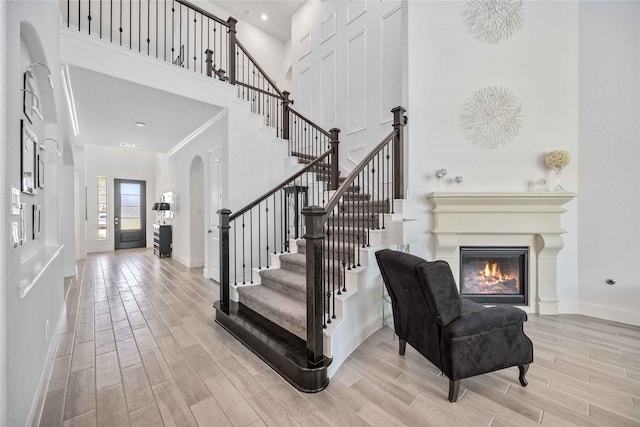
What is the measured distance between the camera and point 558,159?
3166 mm

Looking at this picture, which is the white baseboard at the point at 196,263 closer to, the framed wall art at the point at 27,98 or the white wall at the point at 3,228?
the framed wall art at the point at 27,98

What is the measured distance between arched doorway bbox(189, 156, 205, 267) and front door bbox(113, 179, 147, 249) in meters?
4.45

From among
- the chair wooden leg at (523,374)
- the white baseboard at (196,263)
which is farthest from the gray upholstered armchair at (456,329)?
the white baseboard at (196,263)

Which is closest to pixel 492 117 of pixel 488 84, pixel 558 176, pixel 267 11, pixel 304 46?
pixel 488 84

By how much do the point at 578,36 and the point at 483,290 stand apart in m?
3.29

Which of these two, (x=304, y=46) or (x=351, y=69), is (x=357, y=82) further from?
(x=304, y=46)

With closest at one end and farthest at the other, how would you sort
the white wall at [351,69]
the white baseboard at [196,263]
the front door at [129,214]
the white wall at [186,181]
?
the white wall at [351,69]
the white wall at [186,181]
the white baseboard at [196,263]
the front door at [129,214]

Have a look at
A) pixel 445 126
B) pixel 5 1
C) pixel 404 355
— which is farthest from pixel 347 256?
pixel 5 1

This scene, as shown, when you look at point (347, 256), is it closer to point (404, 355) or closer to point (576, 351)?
point (404, 355)

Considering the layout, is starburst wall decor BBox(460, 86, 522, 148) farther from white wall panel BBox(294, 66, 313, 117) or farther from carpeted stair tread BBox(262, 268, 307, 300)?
white wall panel BBox(294, 66, 313, 117)

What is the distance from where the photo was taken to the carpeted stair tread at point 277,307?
2.53 metres

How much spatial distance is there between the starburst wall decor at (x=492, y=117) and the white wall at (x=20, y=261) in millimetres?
3937

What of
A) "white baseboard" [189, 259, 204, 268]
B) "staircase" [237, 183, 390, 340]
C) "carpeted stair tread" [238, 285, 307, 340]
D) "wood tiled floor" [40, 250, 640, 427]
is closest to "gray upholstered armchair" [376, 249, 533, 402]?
"wood tiled floor" [40, 250, 640, 427]

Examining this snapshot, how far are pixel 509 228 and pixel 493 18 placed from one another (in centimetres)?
262
